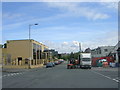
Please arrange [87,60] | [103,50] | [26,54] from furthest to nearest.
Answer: [103,50] → [26,54] → [87,60]

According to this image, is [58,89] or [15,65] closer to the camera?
[58,89]

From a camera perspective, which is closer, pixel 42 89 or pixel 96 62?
pixel 42 89

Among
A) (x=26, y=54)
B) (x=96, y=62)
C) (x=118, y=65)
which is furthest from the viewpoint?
(x=26, y=54)

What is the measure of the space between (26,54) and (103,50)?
56868 mm

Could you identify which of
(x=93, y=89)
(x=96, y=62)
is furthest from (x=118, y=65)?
(x=93, y=89)

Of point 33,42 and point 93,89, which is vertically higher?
point 33,42

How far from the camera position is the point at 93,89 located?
13.2 meters

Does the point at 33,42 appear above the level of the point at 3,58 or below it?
above

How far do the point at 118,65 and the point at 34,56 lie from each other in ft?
119

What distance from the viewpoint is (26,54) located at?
2982 inches

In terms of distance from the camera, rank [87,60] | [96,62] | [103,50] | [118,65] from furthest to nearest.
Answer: [103,50], [96,62], [118,65], [87,60]

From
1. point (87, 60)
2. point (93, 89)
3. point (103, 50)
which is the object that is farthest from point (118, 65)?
point (103, 50)

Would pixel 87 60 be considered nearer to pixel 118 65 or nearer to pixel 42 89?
pixel 118 65

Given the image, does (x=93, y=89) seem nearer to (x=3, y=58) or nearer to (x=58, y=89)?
(x=58, y=89)
